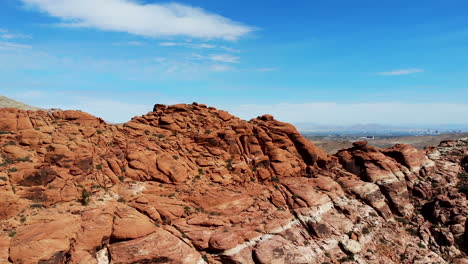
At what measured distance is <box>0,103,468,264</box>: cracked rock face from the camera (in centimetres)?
2802

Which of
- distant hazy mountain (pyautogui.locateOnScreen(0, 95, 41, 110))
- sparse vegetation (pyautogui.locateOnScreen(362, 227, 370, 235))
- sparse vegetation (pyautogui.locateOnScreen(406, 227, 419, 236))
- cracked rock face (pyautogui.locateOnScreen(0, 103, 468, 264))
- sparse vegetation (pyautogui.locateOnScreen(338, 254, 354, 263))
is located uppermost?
distant hazy mountain (pyautogui.locateOnScreen(0, 95, 41, 110))

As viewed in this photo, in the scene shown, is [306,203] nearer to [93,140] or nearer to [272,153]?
[272,153]

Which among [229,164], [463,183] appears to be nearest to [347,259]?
[229,164]

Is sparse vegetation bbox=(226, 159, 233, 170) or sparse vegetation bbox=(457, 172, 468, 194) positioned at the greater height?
sparse vegetation bbox=(226, 159, 233, 170)

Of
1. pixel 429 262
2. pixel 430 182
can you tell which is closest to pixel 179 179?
pixel 429 262

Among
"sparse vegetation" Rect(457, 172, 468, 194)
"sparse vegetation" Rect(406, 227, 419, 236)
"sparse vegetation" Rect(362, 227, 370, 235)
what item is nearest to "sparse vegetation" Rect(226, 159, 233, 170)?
"sparse vegetation" Rect(362, 227, 370, 235)

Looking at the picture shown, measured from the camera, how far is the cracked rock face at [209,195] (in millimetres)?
28016

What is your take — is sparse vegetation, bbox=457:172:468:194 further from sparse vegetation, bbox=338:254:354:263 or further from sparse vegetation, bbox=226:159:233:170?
sparse vegetation, bbox=226:159:233:170

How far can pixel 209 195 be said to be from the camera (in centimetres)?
3606

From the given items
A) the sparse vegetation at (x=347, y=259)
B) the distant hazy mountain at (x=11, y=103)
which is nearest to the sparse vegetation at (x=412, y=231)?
the sparse vegetation at (x=347, y=259)

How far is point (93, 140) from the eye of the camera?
1467 inches

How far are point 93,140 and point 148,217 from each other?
507 inches

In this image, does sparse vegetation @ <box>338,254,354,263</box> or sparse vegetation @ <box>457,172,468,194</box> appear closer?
sparse vegetation @ <box>338,254,354,263</box>

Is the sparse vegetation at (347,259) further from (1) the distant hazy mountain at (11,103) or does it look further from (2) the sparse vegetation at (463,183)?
(1) the distant hazy mountain at (11,103)
